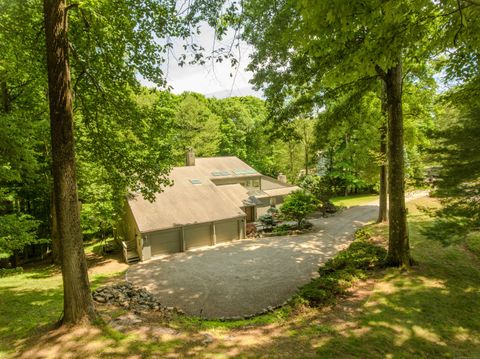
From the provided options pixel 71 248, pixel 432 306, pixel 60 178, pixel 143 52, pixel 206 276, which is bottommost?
pixel 206 276

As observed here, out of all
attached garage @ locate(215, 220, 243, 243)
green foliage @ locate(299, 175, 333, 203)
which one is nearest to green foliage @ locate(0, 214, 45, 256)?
attached garage @ locate(215, 220, 243, 243)

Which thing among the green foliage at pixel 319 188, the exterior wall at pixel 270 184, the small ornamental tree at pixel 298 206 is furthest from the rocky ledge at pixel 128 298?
the exterior wall at pixel 270 184

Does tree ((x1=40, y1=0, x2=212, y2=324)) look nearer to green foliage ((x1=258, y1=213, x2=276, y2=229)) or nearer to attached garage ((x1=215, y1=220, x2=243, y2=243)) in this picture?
attached garage ((x1=215, y1=220, x2=243, y2=243))

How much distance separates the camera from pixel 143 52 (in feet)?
25.7

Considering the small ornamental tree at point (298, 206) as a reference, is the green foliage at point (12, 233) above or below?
above

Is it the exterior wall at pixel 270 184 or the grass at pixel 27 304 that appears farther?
the exterior wall at pixel 270 184

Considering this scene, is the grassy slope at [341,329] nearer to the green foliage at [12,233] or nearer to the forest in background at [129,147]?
the green foliage at [12,233]

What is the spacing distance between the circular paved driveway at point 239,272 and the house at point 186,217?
1061 millimetres

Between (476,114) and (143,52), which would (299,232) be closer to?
(476,114)

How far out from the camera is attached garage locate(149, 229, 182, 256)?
17.7 metres

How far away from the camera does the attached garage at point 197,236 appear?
19.1m

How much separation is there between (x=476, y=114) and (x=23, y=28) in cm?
1347

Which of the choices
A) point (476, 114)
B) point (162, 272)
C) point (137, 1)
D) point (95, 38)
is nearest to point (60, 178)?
point (95, 38)

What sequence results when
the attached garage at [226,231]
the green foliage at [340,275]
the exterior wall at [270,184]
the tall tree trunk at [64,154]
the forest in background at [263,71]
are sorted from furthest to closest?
the exterior wall at [270,184] → the attached garage at [226,231] → the green foliage at [340,275] → the tall tree trunk at [64,154] → the forest in background at [263,71]
